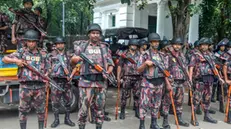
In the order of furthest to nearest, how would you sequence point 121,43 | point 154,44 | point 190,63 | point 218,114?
point 121,43 → point 218,114 → point 190,63 → point 154,44

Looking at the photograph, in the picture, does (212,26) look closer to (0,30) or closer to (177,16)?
(177,16)

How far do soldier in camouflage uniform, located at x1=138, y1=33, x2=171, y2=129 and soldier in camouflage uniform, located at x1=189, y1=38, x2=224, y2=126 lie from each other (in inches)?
41.2

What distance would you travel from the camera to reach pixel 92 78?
493cm

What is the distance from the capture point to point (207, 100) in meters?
6.66

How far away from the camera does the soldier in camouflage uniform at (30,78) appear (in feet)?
16.4

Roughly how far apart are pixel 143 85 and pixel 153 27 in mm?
12572

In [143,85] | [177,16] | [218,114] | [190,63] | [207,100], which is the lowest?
[218,114]

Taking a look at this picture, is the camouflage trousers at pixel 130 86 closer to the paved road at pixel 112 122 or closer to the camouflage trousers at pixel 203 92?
the paved road at pixel 112 122

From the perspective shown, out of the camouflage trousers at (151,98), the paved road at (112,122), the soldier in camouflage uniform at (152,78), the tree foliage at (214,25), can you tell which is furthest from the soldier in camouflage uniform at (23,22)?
the tree foliage at (214,25)

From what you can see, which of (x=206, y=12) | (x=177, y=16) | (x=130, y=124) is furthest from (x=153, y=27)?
(x=130, y=124)

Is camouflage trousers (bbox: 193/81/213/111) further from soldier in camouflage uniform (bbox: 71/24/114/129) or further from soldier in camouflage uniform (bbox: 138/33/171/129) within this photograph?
soldier in camouflage uniform (bbox: 71/24/114/129)

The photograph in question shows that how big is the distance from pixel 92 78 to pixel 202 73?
276 centimetres

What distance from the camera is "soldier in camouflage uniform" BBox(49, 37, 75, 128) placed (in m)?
6.15

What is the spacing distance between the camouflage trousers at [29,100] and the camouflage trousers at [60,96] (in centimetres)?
89
